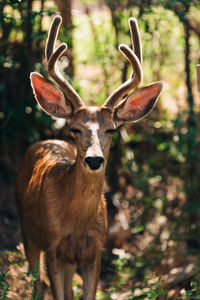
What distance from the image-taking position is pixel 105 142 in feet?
15.9

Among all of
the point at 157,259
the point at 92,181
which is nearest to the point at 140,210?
the point at 157,259

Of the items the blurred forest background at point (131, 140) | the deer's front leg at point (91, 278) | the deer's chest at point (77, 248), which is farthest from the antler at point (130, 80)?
the blurred forest background at point (131, 140)

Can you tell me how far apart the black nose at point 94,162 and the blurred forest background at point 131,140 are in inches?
95.6

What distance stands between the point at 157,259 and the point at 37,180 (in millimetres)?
2441

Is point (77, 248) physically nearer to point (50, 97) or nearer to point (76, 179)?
point (76, 179)

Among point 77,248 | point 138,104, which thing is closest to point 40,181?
point 77,248

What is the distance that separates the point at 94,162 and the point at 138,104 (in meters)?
1.20

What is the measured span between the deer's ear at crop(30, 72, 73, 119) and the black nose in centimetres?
92

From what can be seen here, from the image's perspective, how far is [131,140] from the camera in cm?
941

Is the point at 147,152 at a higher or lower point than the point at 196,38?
lower

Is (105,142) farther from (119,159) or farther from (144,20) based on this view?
(119,159)

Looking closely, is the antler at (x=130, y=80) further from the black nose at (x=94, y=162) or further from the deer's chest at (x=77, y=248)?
the deer's chest at (x=77, y=248)

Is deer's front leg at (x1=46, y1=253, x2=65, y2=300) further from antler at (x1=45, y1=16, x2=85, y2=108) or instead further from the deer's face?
antler at (x1=45, y1=16, x2=85, y2=108)

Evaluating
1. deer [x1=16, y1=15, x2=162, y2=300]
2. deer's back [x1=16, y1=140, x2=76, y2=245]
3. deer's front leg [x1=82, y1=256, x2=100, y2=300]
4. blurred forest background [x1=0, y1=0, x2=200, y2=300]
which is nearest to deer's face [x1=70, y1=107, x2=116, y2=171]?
deer [x1=16, y1=15, x2=162, y2=300]
